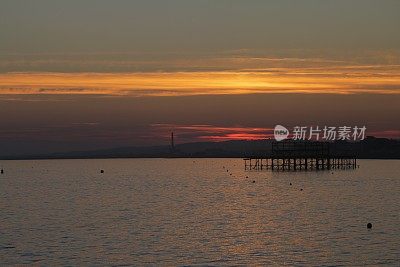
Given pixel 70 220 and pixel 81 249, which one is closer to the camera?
pixel 81 249

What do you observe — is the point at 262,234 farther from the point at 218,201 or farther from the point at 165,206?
the point at 218,201

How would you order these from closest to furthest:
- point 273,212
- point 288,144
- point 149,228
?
point 149,228 < point 273,212 < point 288,144

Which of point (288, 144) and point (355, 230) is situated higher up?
point (288, 144)

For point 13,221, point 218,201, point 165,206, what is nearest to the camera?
point 13,221

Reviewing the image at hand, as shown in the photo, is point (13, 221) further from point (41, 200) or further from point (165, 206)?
point (41, 200)

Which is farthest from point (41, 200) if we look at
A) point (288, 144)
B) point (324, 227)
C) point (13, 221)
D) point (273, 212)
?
point (288, 144)

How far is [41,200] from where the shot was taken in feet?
265

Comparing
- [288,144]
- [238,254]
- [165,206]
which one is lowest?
[238,254]

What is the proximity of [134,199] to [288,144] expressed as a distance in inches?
2800

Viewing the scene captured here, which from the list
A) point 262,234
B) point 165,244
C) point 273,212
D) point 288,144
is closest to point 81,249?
A: point 165,244

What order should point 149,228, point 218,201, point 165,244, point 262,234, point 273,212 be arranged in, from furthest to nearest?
point 218,201
point 273,212
point 149,228
point 262,234
point 165,244

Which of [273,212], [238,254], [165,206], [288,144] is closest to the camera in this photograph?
[238,254]

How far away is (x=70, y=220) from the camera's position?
5678 centimetres

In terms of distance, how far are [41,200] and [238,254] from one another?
152ft
